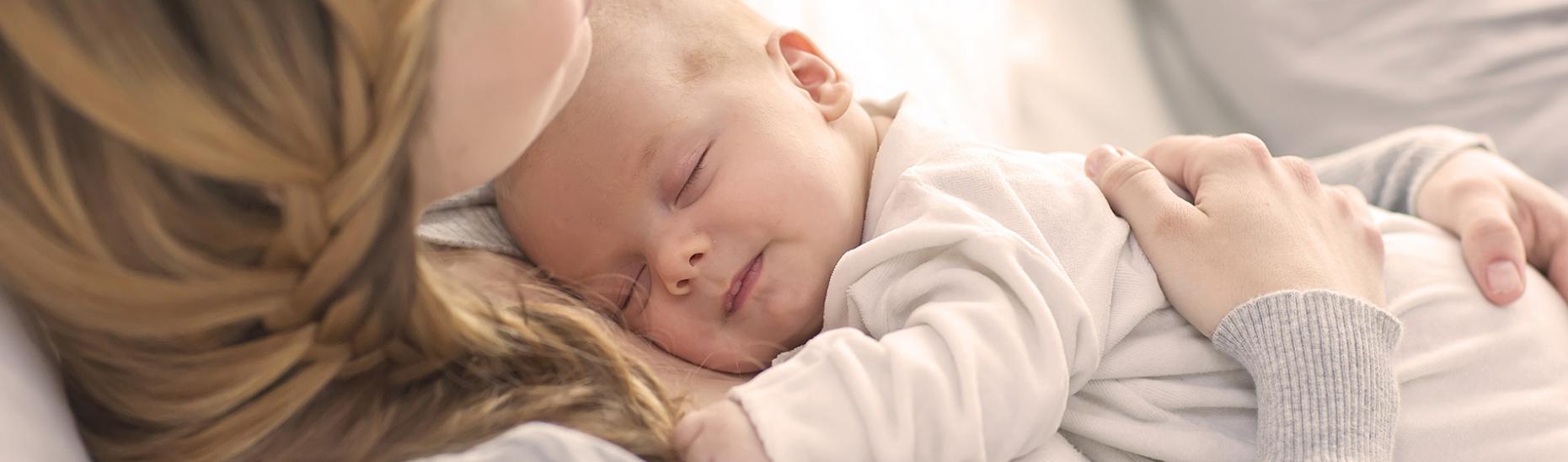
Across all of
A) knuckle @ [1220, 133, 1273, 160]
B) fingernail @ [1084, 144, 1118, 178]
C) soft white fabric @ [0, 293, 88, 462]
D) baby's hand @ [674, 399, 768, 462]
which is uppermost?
soft white fabric @ [0, 293, 88, 462]

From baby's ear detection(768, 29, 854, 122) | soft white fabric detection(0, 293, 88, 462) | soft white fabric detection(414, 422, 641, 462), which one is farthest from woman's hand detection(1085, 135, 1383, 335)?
soft white fabric detection(0, 293, 88, 462)

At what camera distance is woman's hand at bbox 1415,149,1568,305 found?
1083 mm

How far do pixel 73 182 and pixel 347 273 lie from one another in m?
0.14

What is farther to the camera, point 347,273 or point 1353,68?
point 1353,68

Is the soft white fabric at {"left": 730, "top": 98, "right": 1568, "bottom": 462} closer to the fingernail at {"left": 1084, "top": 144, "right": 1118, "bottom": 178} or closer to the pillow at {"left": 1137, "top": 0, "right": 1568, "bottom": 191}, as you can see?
the fingernail at {"left": 1084, "top": 144, "right": 1118, "bottom": 178}

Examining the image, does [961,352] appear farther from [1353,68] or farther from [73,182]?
[1353,68]

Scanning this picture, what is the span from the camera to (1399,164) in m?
1.33

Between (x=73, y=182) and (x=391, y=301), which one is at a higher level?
(x=73, y=182)

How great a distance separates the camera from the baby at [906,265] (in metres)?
0.89

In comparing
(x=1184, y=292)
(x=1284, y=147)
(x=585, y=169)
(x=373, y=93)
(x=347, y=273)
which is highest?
(x=373, y=93)

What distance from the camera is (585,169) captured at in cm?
103

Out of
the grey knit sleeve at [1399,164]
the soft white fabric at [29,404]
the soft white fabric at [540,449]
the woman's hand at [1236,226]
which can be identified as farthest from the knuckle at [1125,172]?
the soft white fabric at [29,404]

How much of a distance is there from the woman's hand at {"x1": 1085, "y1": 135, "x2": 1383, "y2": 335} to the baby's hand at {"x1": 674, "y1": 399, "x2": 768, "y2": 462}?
409 mm

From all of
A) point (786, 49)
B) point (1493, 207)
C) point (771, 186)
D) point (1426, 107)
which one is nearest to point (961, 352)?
point (771, 186)
